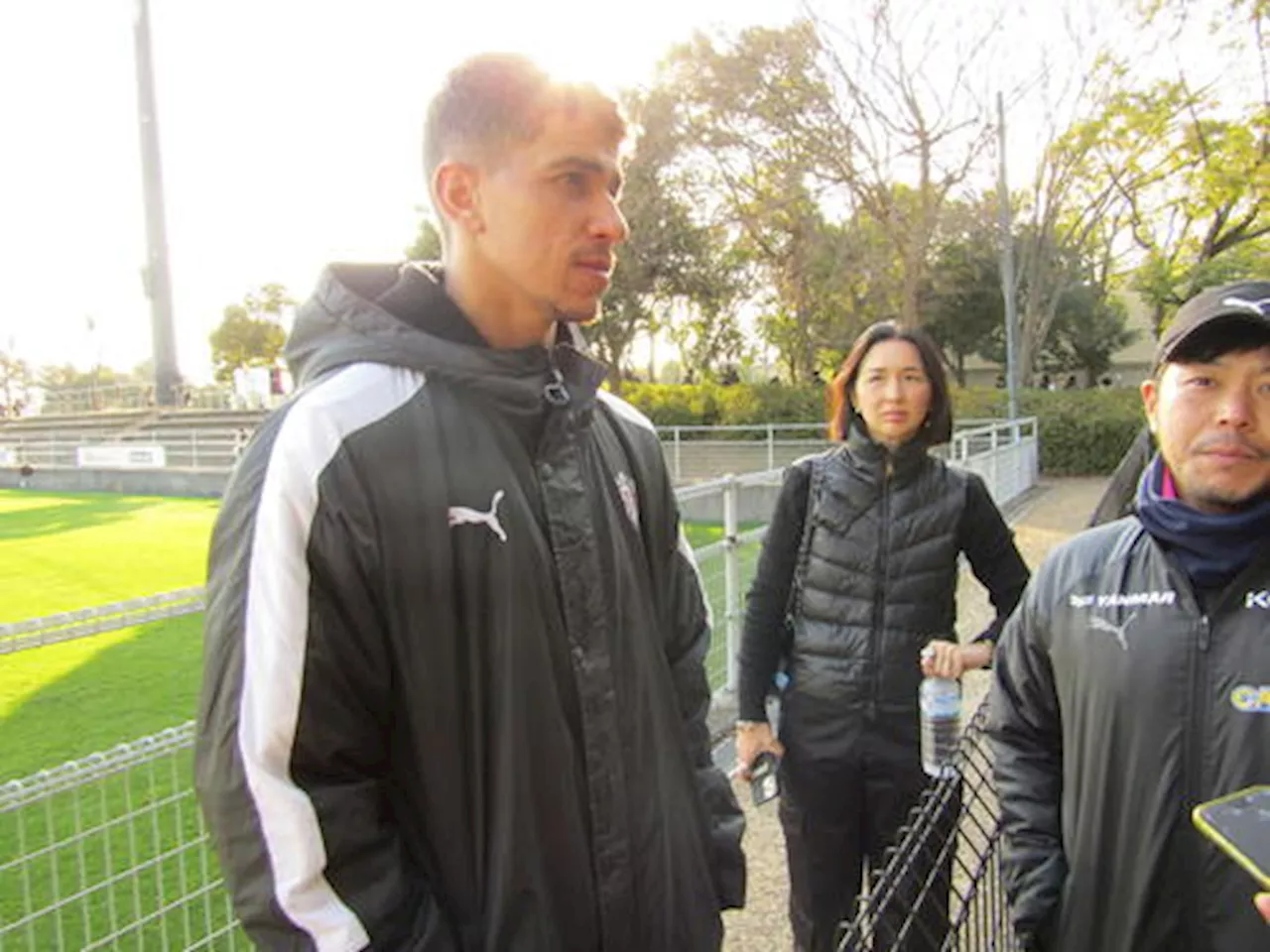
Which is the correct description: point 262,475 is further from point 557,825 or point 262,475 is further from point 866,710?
point 866,710

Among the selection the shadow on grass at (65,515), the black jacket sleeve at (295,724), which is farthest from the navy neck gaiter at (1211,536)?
the shadow on grass at (65,515)

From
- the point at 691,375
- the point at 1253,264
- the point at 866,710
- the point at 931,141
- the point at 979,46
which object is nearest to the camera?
the point at 866,710

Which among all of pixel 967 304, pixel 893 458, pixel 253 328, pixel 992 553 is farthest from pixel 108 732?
pixel 253 328

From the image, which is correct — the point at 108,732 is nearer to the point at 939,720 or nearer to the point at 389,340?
the point at 939,720

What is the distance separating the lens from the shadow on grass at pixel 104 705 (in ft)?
17.5

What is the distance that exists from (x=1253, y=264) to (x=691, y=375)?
55.4 ft

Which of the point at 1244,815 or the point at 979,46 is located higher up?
the point at 979,46

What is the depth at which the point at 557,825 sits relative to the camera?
4.52 ft

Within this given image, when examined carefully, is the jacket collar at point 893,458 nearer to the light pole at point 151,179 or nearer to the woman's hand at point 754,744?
the woman's hand at point 754,744

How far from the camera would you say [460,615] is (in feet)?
4.30

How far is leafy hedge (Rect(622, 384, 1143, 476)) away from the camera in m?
19.0

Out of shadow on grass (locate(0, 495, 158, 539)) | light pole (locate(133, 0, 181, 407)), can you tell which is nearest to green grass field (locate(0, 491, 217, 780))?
shadow on grass (locate(0, 495, 158, 539))

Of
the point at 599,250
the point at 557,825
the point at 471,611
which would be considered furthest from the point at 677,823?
the point at 599,250

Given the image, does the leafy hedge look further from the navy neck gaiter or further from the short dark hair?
the short dark hair
